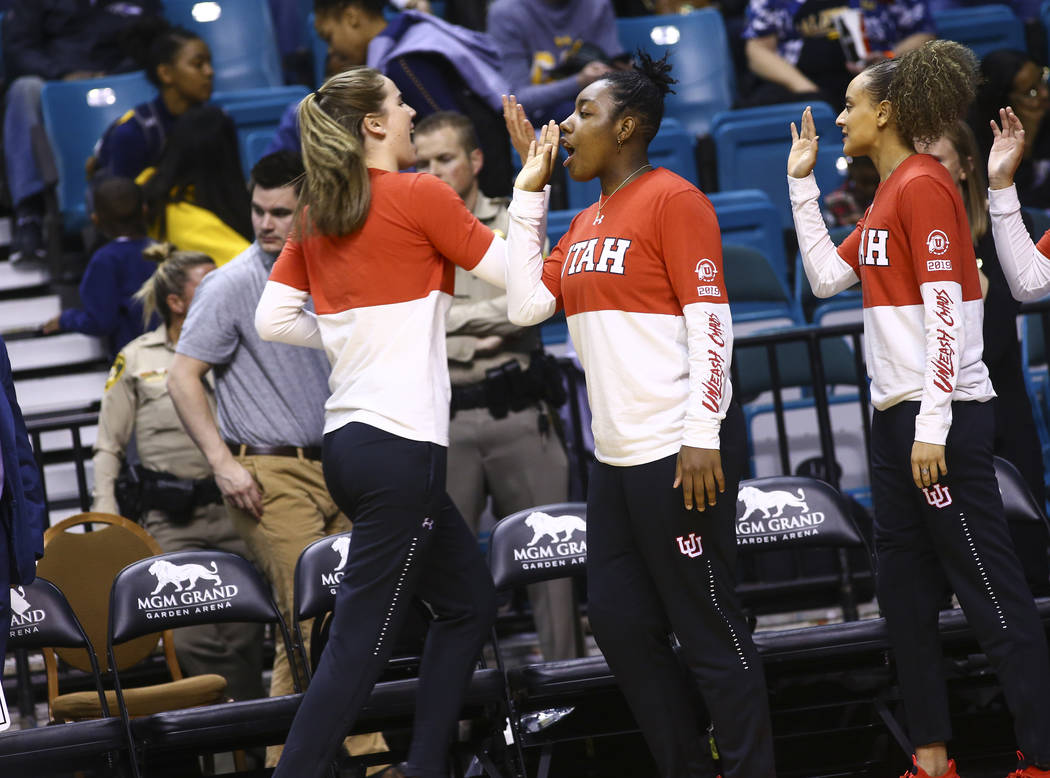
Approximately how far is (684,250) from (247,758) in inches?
100.0

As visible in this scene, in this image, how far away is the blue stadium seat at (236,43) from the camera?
7.59 metres

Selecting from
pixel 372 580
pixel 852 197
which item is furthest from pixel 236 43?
pixel 372 580

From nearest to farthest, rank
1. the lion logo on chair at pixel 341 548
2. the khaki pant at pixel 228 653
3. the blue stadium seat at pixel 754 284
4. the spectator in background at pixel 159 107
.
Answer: the lion logo on chair at pixel 341 548
the khaki pant at pixel 228 653
the blue stadium seat at pixel 754 284
the spectator in background at pixel 159 107

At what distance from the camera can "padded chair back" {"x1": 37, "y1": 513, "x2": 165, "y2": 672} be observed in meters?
4.23

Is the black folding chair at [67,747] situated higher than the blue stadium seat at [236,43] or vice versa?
the blue stadium seat at [236,43]

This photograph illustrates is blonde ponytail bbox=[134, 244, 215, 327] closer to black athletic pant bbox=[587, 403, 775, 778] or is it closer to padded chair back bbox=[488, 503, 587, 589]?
padded chair back bbox=[488, 503, 587, 589]

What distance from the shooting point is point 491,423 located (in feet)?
14.8

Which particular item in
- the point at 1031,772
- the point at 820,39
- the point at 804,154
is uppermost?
the point at 820,39

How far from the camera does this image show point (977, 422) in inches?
127

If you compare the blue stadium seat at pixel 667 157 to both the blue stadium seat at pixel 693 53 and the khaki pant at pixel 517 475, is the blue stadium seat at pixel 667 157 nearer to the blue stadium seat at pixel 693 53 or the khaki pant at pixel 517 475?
the blue stadium seat at pixel 693 53

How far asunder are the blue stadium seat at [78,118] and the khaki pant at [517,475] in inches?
126

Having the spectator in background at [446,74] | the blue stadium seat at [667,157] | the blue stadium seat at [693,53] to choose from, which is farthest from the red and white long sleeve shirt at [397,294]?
the blue stadium seat at [693,53]

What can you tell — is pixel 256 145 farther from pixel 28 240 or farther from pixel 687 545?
pixel 687 545

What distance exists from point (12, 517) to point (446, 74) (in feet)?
9.58
